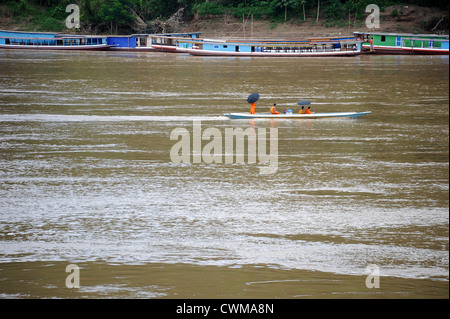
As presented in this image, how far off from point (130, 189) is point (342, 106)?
576 inches

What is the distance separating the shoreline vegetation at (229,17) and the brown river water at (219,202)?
3409 centimetres

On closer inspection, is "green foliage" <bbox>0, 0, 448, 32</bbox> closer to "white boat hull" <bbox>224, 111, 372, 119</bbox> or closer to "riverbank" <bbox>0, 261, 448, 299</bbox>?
"white boat hull" <bbox>224, 111, 372, 119</bbox>

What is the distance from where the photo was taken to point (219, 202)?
14.7 m

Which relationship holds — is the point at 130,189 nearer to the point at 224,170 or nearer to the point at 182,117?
the point at 224,170

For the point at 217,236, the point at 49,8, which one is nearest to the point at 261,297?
the point at 217,236

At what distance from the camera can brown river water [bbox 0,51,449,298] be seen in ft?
34.8

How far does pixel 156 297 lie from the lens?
32.5 feet

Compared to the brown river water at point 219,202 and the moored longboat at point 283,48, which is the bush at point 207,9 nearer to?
the moored longboat at point 283,48

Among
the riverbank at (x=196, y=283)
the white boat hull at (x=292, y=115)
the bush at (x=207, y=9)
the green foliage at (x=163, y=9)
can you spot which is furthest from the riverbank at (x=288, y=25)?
the riverbank at (x=196, y=283)

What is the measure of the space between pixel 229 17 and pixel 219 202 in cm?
5696

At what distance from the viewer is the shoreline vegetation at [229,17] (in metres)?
62.5

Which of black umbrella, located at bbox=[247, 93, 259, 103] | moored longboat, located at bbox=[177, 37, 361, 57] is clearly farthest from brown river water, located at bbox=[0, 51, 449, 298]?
moored longboat, located at bbox=[177, 37, 361, 57]

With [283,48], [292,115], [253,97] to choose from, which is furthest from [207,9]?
[253,97]

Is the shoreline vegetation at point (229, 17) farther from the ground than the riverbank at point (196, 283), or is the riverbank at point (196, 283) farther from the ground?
the shoreline vegetation at point (229, 17)
